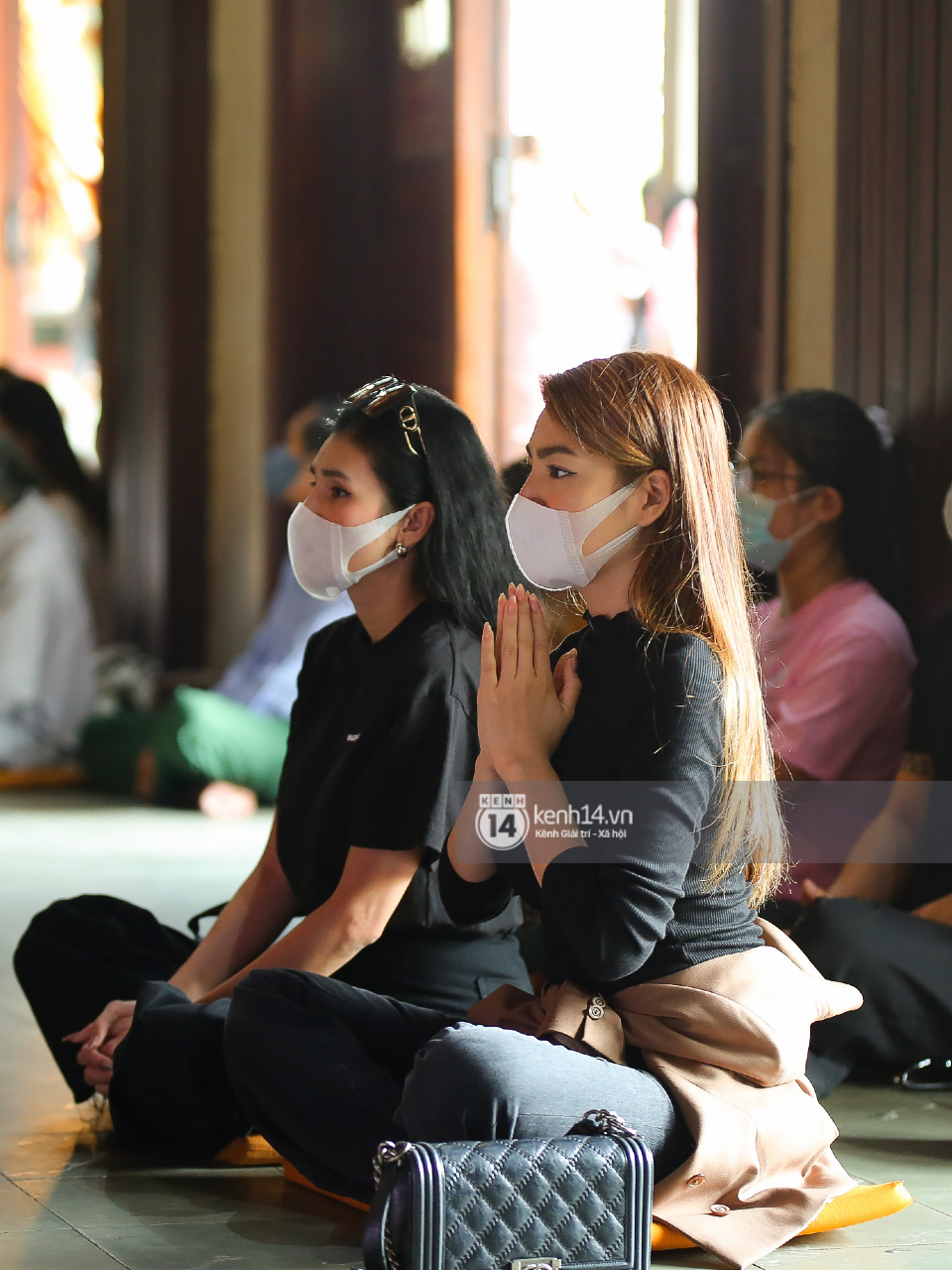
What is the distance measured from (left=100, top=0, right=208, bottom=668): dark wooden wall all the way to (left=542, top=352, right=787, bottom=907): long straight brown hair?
5.30 meters

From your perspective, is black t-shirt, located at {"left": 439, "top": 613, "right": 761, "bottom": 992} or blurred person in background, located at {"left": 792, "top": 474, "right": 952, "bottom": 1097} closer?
black t-shirt, located at {"left": 439, "top": 613, "right": 761, "bottom": 992}

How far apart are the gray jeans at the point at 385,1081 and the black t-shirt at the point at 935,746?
112cm

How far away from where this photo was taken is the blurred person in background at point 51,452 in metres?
6.55

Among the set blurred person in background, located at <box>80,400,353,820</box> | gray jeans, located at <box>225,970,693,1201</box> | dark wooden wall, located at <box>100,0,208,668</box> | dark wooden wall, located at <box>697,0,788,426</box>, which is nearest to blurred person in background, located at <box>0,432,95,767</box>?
blurred person in background, located at <box>80,400,353,820</box>

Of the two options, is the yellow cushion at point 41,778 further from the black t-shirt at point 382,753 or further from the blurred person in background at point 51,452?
the black t-shirt at point 382,753

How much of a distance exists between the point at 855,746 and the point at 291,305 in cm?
395

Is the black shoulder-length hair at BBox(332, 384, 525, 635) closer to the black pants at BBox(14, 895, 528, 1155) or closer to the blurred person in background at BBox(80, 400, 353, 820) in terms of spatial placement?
the black pants at BBox(14, 895, 528, 1155)

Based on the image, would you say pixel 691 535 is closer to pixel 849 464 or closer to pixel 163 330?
pixel 849 464

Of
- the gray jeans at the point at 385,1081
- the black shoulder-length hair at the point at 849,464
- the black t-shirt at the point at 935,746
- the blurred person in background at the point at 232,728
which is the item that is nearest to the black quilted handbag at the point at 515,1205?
the gray jeans at the point at 385,1081

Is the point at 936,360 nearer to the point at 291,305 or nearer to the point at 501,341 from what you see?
the point at 501,341

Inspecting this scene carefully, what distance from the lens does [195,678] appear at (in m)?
6.66

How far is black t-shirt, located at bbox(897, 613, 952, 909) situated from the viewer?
2.85m

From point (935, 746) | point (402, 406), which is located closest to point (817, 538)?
point (935, 746)

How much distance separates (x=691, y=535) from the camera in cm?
183
